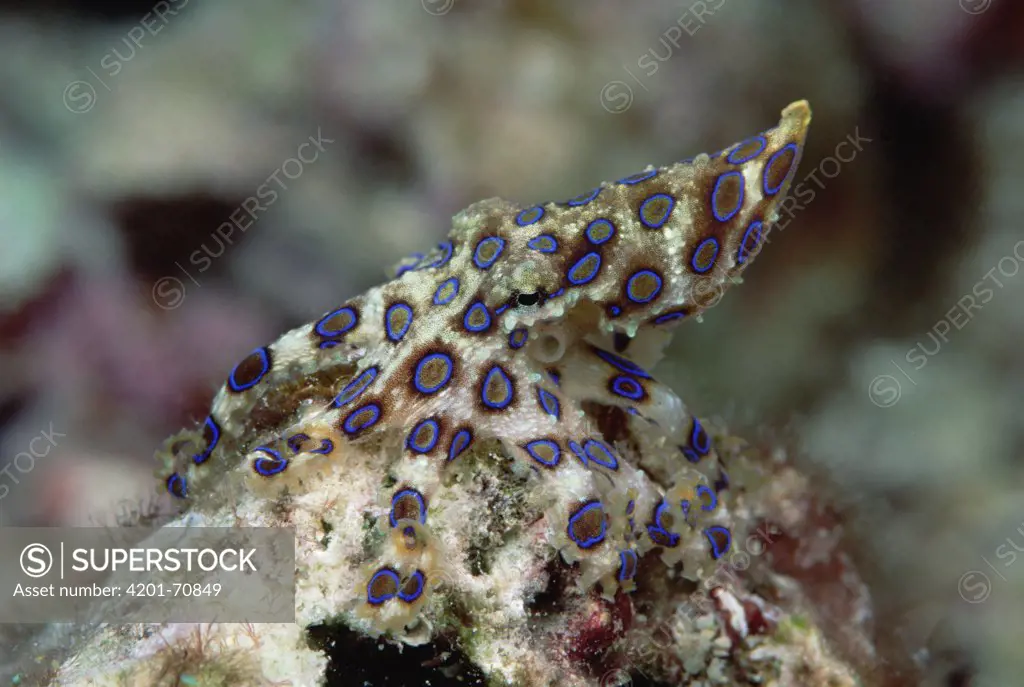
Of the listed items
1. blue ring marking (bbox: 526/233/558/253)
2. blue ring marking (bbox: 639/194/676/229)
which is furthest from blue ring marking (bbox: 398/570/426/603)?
blue ring marking (bbox: 639/194/676/229)

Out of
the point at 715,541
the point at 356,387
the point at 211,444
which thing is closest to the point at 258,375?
the point at 211,444

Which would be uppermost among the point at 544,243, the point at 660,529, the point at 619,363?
the point at 544,243

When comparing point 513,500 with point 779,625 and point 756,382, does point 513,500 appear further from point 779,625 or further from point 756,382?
point 756,382

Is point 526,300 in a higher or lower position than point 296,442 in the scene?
higher

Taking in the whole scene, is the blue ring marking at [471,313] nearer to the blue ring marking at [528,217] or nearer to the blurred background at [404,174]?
the blue ring marking at [528,217]

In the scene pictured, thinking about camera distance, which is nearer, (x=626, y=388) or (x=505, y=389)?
(x=505, y=389)

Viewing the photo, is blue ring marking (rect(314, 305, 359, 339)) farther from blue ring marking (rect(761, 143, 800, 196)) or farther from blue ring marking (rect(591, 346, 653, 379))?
blue ring marking (rect(761, 143, 800, 196))

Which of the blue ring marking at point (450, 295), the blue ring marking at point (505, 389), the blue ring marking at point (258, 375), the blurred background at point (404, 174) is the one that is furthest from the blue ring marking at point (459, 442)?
the blurred background at point (404, 174)

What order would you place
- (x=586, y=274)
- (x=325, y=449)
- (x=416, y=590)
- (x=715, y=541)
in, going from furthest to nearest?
1. (x=715, y=541)
2. (x=586, y=274)
3. (x=325, y=449)
4. (x=416, y=590)

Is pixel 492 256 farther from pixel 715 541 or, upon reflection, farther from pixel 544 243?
pixel 715 541
